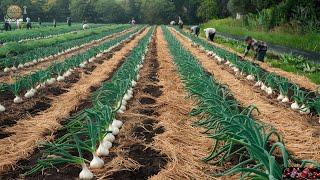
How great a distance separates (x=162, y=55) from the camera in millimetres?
13508

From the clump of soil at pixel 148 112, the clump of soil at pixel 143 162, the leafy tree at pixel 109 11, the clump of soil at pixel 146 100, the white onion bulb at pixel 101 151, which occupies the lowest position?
the leafy tree at pixel 109 11

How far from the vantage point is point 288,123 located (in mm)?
5461

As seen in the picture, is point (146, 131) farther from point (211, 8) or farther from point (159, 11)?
point (159, 11)

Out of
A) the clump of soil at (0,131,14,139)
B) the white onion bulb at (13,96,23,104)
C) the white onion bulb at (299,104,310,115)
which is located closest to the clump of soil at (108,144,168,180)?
Result: the clump of soil at (0,131,14,139)

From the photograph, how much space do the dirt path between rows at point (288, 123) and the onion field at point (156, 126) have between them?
12 millimetres

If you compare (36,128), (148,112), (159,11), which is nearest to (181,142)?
(148,112)

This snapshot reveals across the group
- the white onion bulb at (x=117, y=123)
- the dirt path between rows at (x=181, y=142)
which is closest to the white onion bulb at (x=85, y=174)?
the dirt path between rows at (x=181, y=142)

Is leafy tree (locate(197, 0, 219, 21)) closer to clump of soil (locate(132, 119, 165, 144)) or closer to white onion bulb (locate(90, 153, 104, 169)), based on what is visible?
clump of soil (locate(132, 119, 165, 144))

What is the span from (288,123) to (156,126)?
5.47 ft

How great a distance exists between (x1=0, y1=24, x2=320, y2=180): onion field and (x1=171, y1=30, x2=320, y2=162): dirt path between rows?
0.5 inches

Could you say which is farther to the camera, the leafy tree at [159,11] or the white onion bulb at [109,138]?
the leafy tree at [159,11]

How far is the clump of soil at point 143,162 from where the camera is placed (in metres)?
3.71

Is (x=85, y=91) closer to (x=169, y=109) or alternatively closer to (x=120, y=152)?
(x=169, y=109)

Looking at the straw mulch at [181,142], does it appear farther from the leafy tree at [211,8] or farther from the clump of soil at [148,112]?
the leafy tree at [211,8]
